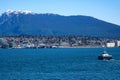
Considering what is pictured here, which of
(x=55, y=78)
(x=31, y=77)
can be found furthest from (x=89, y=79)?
(x=31, y=77)

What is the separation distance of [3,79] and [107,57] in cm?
5829

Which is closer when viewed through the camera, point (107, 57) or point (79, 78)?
point (79, 78)

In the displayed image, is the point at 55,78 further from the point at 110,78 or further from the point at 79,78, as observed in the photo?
the point at 110,78

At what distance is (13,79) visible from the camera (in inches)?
2512

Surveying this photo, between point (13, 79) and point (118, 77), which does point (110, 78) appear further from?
point (13, 79)

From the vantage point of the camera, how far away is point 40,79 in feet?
206

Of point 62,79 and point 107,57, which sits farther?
point 107,57

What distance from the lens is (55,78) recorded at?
212ft

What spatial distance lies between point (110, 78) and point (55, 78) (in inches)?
335

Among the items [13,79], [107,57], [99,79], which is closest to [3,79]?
[13,79]

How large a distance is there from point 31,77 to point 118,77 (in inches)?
541

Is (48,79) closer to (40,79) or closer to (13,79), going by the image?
(40,79)

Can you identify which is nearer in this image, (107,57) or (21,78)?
(21,78)

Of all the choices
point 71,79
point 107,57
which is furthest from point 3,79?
point 107,57
